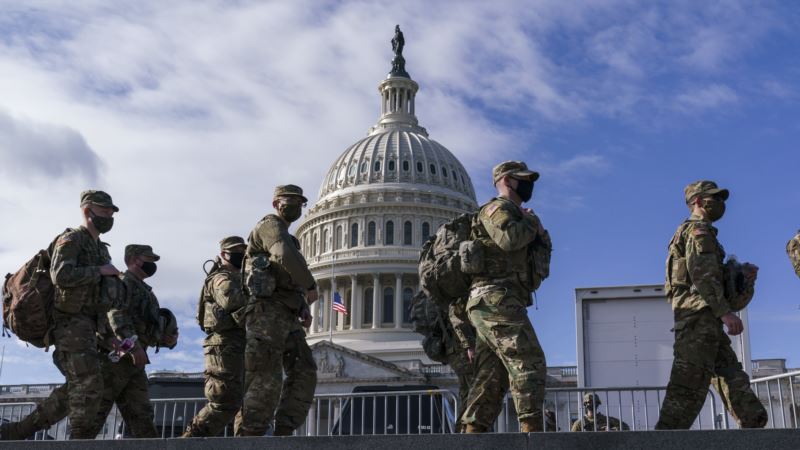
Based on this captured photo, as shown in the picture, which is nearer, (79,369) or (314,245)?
(79,369)

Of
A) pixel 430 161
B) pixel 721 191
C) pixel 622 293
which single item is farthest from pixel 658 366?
pixel 430 161

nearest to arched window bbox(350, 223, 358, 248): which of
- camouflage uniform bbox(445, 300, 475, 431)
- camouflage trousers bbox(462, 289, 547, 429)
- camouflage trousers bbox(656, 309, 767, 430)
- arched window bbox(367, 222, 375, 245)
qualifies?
arched window bbox(367, 222, 375, 245)

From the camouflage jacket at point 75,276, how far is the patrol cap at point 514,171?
3502 mm

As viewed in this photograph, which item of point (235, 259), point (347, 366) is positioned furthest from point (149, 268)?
point (347, 366)

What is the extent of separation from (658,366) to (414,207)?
69.0m

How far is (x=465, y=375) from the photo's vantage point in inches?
385

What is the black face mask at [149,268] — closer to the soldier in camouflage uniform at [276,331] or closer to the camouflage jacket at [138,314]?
the camouflage jacket at [138,314]

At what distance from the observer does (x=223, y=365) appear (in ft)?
29.4

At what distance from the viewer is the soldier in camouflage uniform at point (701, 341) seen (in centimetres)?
740

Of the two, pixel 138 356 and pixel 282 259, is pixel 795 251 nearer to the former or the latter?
pixel 282 259

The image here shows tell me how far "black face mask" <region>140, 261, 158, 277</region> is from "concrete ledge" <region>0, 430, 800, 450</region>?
315cm

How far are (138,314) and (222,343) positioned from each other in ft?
3.64

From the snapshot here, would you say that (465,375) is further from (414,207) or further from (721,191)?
(414,207)

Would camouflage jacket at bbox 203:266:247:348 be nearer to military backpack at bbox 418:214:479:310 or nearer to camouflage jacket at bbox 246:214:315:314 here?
camouflage jacket at bbox 246:214:315:314
